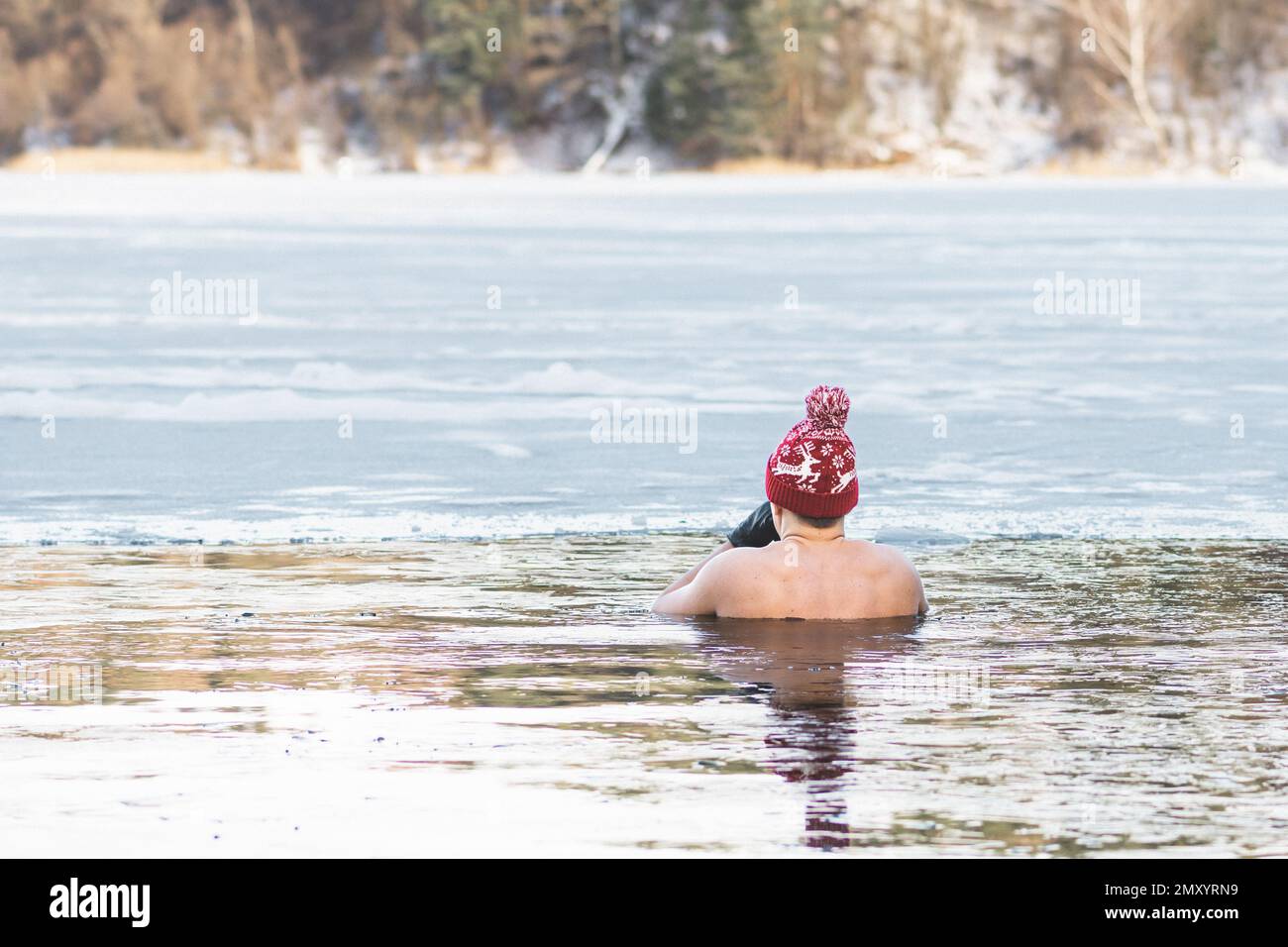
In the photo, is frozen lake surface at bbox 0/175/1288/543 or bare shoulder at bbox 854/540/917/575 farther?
frozen lake surface at bbox 0/175/1288/543

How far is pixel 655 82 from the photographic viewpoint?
6756cm

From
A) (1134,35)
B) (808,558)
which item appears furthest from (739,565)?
(1134,35)

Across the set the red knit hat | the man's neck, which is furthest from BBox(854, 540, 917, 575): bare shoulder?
the red knit hat

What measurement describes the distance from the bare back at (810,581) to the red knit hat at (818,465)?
178 millimetres

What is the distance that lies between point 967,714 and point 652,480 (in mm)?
4911

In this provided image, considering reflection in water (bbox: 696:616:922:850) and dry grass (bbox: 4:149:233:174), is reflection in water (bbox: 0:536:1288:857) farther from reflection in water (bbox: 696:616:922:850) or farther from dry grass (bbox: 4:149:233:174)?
dry grass (bbox: 4:149:233:174)

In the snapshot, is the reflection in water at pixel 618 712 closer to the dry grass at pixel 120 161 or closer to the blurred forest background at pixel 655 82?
the dry grass at pixel 120 161

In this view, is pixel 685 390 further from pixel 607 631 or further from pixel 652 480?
pixel 607 631

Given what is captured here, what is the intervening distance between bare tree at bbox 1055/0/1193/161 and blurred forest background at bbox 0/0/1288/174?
69 millimetres

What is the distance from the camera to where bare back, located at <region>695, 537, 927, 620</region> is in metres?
6.46

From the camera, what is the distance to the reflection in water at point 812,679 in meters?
Answer: 4.45

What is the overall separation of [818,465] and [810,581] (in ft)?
1.29

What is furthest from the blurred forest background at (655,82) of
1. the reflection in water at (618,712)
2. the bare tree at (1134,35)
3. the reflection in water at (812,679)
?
the reflection in water at (812,679)
